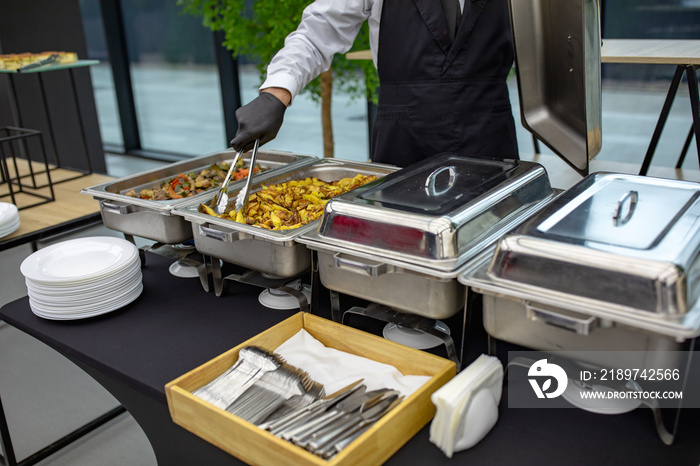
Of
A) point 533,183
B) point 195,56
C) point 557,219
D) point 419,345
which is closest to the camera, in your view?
point 557,219

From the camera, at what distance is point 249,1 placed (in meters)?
4.96

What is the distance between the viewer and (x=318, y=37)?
189 centimetres

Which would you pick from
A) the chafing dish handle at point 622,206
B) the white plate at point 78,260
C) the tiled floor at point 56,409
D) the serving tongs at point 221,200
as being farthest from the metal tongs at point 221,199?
the tiled floor at point 56,409

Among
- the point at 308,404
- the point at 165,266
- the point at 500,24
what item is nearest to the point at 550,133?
the point at 500,24

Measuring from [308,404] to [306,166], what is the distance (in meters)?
0.98

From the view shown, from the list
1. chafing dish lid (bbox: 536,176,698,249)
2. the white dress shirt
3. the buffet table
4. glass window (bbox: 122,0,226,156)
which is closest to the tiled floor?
the buffet table

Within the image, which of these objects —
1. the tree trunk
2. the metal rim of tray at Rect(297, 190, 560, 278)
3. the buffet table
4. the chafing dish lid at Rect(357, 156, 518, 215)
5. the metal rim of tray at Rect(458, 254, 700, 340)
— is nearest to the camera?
the metal rim of tray at Rect(458, 254, 700, 340)

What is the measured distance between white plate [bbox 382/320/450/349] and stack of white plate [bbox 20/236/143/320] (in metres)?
0.66

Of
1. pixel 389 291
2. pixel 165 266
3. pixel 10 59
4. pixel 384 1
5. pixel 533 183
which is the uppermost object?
pixel 384 1

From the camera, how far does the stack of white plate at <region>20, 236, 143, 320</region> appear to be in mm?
1409

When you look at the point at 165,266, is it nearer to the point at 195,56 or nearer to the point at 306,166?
the point at 306,166

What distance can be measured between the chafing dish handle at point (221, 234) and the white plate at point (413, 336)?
1.29ft

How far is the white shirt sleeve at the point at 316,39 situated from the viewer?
5.79ft

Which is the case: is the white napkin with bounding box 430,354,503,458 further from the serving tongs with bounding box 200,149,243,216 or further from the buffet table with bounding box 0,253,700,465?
the serving tongs with bounding box 200,149,243,216
